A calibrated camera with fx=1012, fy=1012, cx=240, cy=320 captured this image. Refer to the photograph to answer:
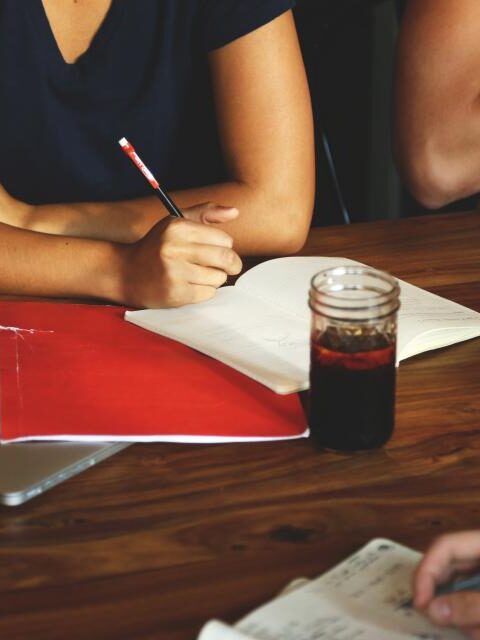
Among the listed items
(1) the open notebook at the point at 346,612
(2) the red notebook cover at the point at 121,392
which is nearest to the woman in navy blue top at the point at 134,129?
(2) the red notebook cover at the point at 121,392

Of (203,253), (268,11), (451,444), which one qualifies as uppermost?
(268,11)

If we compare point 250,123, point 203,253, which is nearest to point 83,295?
point 203,253

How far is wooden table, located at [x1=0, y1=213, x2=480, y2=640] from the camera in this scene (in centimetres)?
77

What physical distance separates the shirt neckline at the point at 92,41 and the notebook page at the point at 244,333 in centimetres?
56

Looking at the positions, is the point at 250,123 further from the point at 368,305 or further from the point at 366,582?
the point at 366,582

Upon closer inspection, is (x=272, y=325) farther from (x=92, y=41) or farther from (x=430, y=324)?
Answer: (x=92, y=41)

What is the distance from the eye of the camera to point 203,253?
1288mm

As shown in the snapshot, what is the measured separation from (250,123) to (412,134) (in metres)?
0.38

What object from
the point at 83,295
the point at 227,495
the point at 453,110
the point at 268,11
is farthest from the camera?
the point at 453,110

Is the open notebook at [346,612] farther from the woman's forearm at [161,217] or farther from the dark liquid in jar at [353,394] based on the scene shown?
the woman's forearm at [161,217]

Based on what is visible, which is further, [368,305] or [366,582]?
[368,305]

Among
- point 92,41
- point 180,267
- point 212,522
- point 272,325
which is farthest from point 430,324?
point 92,41

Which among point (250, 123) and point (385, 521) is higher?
point (250, 123)

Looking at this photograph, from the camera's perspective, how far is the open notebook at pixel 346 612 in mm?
711
